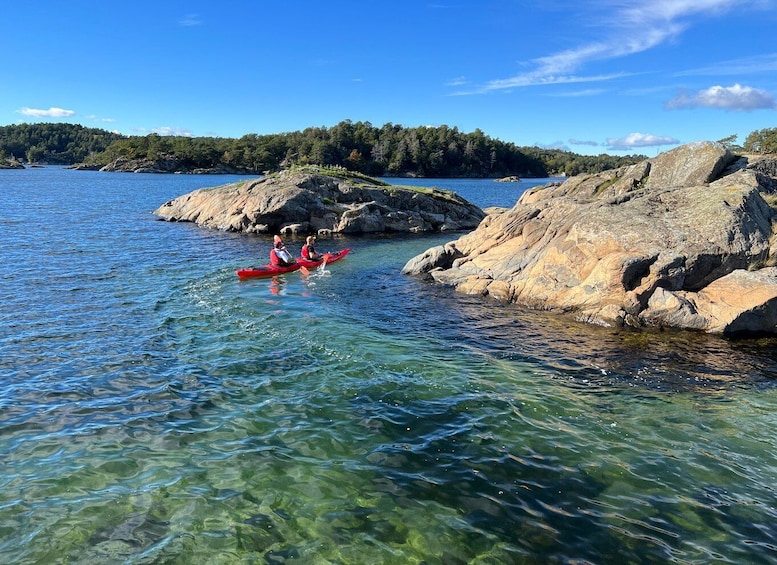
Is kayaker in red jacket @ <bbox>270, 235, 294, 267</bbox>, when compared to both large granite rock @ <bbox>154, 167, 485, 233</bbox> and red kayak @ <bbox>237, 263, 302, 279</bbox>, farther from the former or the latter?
large granite rock @ <bbox>154, 167, 485, 233</bbox>

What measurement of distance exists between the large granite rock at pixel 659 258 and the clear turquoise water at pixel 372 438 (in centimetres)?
134

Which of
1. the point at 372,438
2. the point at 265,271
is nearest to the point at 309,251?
the point at 265,271

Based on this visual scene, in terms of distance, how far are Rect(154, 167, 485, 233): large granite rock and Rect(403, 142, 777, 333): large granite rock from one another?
21641 mm

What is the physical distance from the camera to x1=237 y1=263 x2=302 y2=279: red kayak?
26359 mm

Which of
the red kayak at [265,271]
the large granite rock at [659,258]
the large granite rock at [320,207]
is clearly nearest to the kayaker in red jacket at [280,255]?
the red kayak at [265,271]

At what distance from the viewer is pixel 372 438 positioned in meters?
10.5

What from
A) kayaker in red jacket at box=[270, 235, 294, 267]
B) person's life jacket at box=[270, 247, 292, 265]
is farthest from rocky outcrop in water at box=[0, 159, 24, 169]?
person's life jacket at box=[270, 247, 292, 265]

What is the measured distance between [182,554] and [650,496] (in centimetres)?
764

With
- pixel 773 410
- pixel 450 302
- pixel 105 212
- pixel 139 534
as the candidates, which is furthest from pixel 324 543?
pixel 105 212

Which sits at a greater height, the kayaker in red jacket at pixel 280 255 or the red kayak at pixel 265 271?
the kayaker in red jacket at pixel 280 255

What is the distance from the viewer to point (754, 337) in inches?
685

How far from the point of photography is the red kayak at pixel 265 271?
26.4 meters

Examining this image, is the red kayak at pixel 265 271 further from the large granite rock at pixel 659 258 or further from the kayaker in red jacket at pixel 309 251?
the large granite rock at pixel 659 258

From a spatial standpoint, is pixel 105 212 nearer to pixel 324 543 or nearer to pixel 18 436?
pixel 18 436
